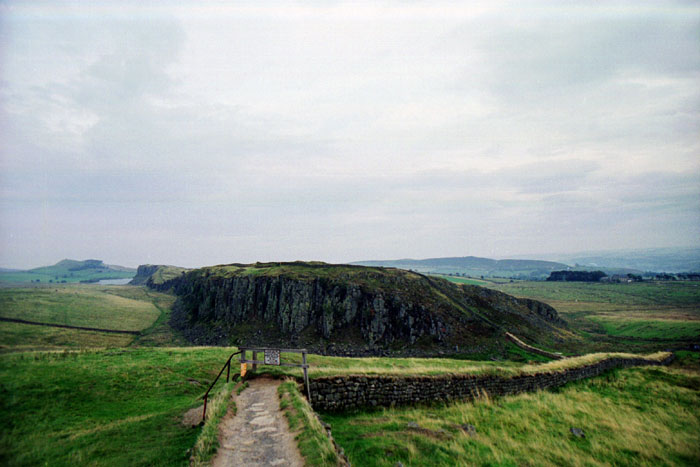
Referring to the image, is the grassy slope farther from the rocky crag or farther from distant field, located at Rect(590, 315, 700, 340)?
distant field, located at Rect(590, 315, 700, 340)

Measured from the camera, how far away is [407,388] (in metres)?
17.9

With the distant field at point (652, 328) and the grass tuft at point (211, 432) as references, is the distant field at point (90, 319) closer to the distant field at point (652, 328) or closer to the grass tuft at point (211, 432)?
the grass tuft at point (211, 432)

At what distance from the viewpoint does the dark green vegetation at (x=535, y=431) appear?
38.3ft

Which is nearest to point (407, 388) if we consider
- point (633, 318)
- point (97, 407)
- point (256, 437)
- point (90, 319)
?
point (256, 437)

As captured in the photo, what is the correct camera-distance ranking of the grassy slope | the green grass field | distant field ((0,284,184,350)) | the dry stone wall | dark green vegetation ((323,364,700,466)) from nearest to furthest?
the green grass field, dark green vegetation ((323,364,700,466)), the dry stone wall, distant field ((0,284,184,350)), the grassy slope

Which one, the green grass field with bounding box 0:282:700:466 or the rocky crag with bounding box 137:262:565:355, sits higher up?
the green grass field with bounding box 0:282:700:466

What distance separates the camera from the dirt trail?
9027mm

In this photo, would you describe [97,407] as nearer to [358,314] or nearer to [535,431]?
[535,431]

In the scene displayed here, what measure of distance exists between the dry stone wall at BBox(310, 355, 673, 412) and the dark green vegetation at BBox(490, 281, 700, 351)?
190ft

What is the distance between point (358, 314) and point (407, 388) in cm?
5788

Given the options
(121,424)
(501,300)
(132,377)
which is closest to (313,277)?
(501,300)

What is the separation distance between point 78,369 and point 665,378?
43.1 metres

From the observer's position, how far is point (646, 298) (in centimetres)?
15162

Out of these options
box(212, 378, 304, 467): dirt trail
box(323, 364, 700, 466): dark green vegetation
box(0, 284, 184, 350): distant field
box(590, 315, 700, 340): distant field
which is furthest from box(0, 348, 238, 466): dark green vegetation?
box(590, 315, 700, 340): distant field
